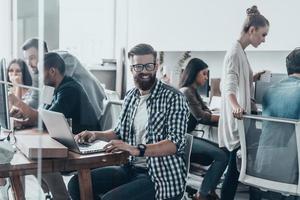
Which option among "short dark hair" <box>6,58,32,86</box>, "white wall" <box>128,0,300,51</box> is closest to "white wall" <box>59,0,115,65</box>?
"white wall" <box>128,0,300,51</box>

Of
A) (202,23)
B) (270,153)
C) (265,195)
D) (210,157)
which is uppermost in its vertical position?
(202,23)

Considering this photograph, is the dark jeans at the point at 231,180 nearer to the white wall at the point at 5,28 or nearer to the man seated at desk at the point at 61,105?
the man seated at desk at the point at 61,105

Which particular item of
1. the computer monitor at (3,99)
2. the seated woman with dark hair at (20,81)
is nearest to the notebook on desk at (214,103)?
the seated woman with dark hair at (20,81)

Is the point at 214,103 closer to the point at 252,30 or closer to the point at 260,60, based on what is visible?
→ the point at 260,60

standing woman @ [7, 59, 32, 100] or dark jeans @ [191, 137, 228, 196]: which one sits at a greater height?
standing woman @ [7, 59, 32, 100]

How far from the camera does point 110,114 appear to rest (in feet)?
7.49

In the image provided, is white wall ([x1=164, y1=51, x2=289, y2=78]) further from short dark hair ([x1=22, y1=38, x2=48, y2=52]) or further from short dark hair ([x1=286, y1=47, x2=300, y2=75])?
short dark hair ([x1=22, y1=38, x2=48, y2=52])

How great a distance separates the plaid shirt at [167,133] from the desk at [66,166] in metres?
0.17

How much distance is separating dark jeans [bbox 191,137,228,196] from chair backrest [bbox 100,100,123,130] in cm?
47

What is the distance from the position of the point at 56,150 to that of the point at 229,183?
1224 millimetres

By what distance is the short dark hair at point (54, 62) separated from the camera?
2049 millimetres

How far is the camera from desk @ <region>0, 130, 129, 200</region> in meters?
1.33

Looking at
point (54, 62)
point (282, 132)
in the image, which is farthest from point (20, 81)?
point (282, 132)

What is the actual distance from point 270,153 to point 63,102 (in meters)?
1.01
